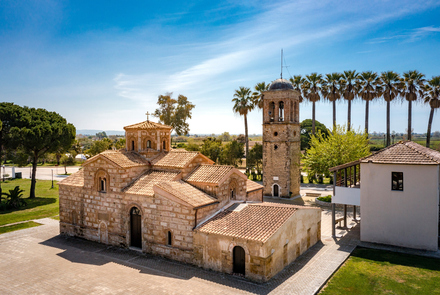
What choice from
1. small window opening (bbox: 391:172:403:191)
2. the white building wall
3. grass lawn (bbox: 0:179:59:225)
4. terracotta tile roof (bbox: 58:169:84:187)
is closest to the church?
terracotta tile roof (bbox: 58:169:84:187)

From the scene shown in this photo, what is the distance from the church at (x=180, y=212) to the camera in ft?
45.3

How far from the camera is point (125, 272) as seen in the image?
46.7 ft

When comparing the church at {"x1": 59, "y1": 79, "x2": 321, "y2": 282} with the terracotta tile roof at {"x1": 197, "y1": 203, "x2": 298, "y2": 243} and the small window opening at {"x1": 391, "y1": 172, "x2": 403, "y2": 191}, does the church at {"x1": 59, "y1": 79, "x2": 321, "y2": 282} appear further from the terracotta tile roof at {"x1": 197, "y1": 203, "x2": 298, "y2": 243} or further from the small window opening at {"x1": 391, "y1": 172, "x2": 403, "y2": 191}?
the small window opening at {"x1": 391, "y1": 172, "x2": 403, "y2": 191}

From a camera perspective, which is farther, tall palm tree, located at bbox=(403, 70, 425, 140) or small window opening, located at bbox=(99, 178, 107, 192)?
tall palm tree, located at bbox=(403, 70, 425, 140)

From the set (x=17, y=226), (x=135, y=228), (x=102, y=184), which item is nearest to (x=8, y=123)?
(x=17, y=226)

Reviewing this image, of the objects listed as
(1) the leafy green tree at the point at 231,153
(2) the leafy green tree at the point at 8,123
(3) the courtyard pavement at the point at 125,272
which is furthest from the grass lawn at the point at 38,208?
(1) the leafy green tree at the point at 231,153

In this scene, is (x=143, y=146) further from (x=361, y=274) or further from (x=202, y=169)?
(x=361, y=274)

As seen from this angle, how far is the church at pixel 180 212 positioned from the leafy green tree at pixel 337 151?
879 cm

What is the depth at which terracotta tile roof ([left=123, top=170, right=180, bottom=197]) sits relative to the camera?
1664cm

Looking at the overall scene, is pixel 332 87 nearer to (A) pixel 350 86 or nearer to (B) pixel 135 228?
(A) pixel 350 86

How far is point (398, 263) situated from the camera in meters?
14.4

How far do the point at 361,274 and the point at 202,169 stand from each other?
9987 millimetres

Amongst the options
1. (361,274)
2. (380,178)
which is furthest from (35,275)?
(380,178)

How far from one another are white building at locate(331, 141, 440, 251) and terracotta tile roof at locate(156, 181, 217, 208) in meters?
8.93
